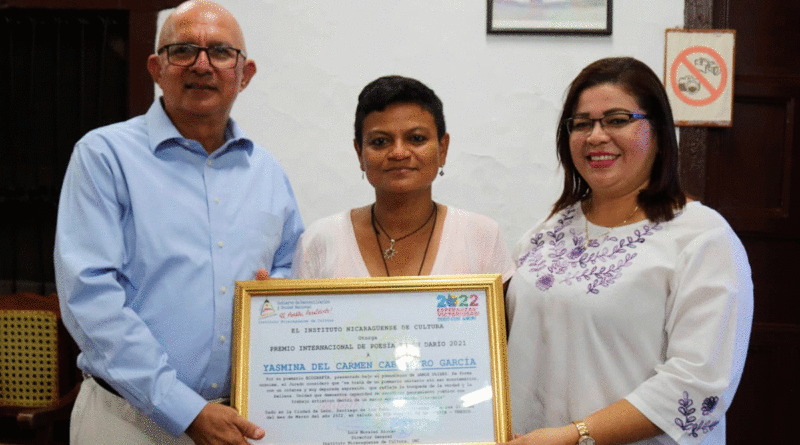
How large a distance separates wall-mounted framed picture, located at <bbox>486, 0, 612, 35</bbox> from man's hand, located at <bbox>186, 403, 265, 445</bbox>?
6.54 ft

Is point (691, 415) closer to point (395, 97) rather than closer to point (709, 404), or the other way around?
point (709, 404)

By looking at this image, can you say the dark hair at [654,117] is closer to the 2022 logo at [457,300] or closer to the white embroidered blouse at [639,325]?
the white embroidered blouse at [639,325]

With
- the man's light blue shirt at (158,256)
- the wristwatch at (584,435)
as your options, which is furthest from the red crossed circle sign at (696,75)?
the man's light blue shirt at (158,256)

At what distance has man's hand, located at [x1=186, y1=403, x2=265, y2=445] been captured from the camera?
1.49 metres

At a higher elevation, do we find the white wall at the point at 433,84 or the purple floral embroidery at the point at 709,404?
the white wall at the point at 433,84

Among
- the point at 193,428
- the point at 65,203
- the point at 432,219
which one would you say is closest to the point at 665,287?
the point at 432,219

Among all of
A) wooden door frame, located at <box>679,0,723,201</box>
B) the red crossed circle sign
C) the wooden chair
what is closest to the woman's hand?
wooden door frame, located at <box>679,0,723,201</box>

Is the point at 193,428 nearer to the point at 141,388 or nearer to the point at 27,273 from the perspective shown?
the point at 141,388

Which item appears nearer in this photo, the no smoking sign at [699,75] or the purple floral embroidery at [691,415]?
the purple floral embroidery at [691,415]

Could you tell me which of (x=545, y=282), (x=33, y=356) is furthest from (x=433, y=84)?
(x=33, y=356)

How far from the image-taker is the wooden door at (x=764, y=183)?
2.83m

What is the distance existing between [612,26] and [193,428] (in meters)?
2.32

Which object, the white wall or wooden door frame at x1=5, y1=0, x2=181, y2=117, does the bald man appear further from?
wooden door frame at x1=5, y1=0, x2=181, y2=117

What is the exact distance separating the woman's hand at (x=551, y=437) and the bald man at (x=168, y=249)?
620mm
